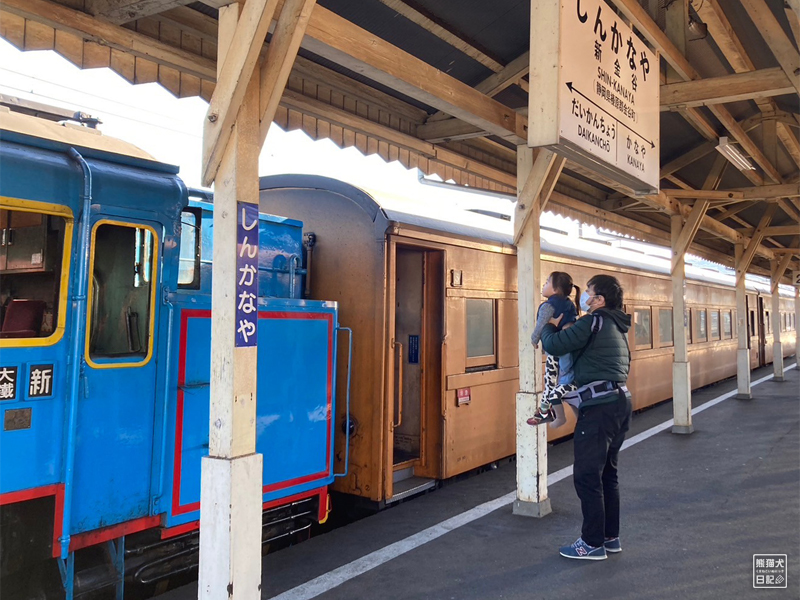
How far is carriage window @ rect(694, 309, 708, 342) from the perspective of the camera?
1397 cm

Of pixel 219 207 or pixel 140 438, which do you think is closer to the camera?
pixel 219 207

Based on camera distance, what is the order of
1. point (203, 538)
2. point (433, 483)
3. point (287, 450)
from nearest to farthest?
point (203, 538) → point (287, 450) → point (433, 483)

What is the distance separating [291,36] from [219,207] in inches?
33.3

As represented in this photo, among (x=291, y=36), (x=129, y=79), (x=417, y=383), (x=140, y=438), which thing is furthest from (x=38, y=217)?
(x=417, y=383)

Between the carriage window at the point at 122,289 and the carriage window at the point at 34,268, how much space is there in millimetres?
206

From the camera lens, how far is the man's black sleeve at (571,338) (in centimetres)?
417

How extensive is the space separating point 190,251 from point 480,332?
10.8 feet

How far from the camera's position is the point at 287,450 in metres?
4.66

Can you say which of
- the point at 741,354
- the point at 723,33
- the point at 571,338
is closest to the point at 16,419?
the point at 571,338

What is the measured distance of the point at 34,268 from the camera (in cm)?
333

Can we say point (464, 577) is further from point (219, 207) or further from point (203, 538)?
point (219, 207)

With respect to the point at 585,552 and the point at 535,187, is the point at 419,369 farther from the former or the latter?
the point at 585,552

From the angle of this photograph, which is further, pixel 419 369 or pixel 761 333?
pixel 761 333

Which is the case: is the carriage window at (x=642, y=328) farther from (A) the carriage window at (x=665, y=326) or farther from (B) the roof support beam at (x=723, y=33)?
(B) the roof support beam at (x=723, y=33)
